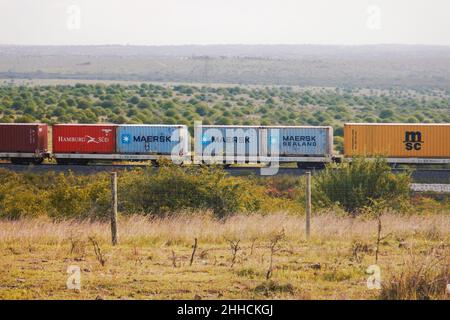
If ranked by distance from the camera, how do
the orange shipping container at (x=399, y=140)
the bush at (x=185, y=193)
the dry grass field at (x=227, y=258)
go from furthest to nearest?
the orange shipping container at (x=399, y=140), the bush at (x=185, y=193), the dry grass field at (x=227, y=258)

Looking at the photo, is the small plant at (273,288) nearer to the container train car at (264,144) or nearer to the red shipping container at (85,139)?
the container train car at (264,144)

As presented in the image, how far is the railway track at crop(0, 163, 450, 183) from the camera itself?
147ft

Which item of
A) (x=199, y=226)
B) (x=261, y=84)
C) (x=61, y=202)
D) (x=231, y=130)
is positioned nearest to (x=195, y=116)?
(x=231, y=130)

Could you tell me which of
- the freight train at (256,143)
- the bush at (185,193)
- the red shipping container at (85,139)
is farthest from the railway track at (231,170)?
the bush at (185,193)

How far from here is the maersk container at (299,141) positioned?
46.4 m

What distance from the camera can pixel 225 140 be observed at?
148ft

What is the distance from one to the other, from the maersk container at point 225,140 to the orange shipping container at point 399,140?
533 cm

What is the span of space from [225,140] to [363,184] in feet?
59.9

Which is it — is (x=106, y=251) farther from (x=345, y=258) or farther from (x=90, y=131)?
(x=90, y=131)

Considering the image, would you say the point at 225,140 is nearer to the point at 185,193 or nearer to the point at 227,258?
the point at 185,193

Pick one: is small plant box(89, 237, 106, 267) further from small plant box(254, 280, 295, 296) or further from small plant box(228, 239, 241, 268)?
small plant box(254, 280, 295, 296)

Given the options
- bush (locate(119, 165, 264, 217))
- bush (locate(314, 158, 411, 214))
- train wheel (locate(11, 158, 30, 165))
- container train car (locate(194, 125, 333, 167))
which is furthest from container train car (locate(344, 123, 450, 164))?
bush (locate(119, 165, 264, 217))

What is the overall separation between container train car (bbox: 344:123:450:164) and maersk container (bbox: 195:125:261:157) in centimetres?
544

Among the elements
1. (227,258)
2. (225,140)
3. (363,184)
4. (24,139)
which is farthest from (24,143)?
(227,258)
